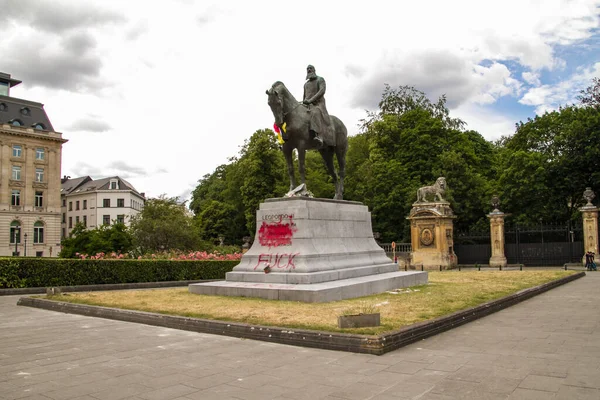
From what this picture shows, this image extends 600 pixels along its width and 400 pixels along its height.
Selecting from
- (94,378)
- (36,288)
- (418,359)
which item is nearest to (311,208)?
(418,359)

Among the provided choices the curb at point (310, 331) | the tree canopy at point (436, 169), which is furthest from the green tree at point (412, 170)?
the curb at point (310, 331)

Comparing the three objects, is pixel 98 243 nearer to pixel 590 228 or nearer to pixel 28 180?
pixel 590 228

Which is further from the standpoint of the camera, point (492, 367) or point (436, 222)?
point (436, 222)

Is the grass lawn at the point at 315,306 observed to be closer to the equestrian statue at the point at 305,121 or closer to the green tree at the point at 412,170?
the equestrian statue at the point at 305,121

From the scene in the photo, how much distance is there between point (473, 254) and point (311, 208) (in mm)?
25752

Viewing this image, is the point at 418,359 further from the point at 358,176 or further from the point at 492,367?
the point at 358,176

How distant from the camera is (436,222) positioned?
34219 millimetres

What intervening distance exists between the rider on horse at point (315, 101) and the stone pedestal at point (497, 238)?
22.7 m

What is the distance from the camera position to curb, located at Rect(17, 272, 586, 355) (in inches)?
287

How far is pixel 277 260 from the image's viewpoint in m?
14.0

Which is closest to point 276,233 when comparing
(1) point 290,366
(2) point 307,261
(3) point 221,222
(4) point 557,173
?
(2) point 307,261

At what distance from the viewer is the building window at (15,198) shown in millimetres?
63812

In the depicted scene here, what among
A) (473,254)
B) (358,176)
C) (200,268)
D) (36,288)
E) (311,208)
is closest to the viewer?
(311,208)

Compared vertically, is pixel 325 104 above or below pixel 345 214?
above
